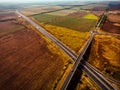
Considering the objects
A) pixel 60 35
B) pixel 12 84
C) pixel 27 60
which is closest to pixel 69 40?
pixel 60 35

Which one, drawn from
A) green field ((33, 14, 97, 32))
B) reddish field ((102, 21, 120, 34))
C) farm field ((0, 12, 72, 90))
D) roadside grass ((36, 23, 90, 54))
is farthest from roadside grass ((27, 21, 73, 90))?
reddish field ((102, 21, 120, 34))

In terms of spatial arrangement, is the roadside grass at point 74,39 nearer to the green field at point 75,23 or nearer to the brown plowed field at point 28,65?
the brown plowed field at point 28,65

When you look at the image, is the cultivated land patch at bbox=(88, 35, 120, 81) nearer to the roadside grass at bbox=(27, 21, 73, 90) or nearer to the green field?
the roadside grass at bbox=(27, 21, 73, 90)

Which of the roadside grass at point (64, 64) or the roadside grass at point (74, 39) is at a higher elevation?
the roadside grass at point (64, 64)

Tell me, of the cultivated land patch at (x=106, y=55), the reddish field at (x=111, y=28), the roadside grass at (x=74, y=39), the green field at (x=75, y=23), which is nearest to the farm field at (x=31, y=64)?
the roadside grass at (x=74, y=39)

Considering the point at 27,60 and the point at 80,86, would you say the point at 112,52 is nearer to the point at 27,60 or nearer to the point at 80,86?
the point at 80,86
